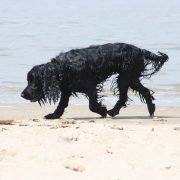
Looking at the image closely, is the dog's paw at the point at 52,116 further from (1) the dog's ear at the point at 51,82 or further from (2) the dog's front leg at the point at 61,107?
(1) the dog's ear at the point at 51,82

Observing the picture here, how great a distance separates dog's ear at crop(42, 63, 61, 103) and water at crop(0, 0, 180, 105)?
2.79 meters

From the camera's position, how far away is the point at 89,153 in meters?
6.30

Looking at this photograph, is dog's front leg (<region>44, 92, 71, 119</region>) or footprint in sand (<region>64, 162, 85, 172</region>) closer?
footprint in sand (<region>64, 162, 85, 172</region>)

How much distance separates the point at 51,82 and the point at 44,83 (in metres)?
0.09

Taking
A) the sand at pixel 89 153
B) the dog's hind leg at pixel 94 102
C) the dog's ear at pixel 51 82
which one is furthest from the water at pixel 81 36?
the sand at pixel 89 153

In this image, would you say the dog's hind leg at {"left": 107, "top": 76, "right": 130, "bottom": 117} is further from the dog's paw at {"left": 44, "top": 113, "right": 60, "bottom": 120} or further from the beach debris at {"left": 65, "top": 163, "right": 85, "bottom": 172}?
the beach debris at {"left": 65, "top": 163, "right": 85, "bottom": 172}

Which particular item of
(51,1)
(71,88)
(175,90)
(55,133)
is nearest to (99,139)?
(55,133)

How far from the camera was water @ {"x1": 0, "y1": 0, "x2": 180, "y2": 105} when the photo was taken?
1398cm

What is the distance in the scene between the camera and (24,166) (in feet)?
19.5

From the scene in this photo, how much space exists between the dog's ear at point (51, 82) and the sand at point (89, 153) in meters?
1.73

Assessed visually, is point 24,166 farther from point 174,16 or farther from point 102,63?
point 174,16

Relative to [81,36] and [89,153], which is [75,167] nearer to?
[89,153]

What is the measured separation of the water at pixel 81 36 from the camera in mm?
13984

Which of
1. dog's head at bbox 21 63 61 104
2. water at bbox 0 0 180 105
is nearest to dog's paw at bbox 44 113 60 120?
dog's head at bbox 21 63 61 104
